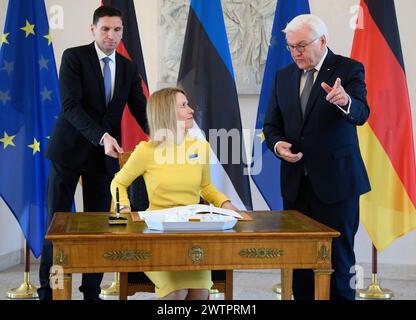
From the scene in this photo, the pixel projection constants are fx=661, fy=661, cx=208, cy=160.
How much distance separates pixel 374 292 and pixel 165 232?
263 cm

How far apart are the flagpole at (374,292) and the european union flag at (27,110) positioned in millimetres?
2264

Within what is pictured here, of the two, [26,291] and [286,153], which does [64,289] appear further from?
[26,291]

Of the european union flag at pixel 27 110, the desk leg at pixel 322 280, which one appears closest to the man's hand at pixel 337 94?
the desk leg at pixel 322 280

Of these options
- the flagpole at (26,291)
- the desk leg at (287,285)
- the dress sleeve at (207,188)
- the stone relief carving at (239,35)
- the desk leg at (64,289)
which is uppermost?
the stone relief carving at (239,35)

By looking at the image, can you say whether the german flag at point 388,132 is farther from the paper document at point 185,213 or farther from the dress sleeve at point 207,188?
the paper document at point 185,213

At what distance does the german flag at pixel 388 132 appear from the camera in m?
4.52

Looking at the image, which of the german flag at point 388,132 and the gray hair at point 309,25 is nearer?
the gray hair at point 309,25

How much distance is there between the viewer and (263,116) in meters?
4.68

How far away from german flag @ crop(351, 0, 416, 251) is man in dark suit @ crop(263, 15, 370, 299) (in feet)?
4.08

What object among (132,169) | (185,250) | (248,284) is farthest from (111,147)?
(248,284)

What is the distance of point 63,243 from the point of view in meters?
2.37

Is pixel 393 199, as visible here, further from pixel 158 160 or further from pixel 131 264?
pixel 131 264
